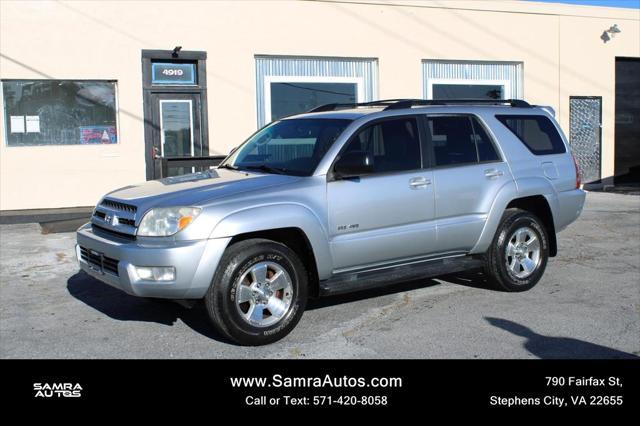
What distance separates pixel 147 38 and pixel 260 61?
2209mm

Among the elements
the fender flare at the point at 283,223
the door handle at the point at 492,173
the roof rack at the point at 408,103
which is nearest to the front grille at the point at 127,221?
the fender flare at the point at 283,223

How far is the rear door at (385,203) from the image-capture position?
19.6 ft

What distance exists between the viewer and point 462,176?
6.77 meters

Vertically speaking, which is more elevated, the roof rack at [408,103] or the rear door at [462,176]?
the roof rack at [408,103]

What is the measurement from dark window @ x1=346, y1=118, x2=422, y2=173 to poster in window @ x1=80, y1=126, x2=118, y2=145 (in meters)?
7.89

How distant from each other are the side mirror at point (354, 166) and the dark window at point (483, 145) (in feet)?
5.08

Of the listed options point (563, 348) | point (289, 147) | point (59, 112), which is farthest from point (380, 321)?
point (59, 112)

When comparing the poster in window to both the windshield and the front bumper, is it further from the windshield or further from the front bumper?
the front bumper

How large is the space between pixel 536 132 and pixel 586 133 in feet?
35.1

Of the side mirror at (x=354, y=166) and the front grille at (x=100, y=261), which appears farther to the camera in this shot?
the side mirror at (x=354, y=166)

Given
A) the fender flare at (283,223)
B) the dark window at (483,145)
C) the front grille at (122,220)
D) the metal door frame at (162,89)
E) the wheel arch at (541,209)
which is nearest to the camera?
the fender flare at (283,223)

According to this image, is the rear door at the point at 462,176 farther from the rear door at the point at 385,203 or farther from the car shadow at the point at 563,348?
the car shadow at the point at 563,348

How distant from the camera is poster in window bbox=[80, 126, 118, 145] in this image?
13.0m
